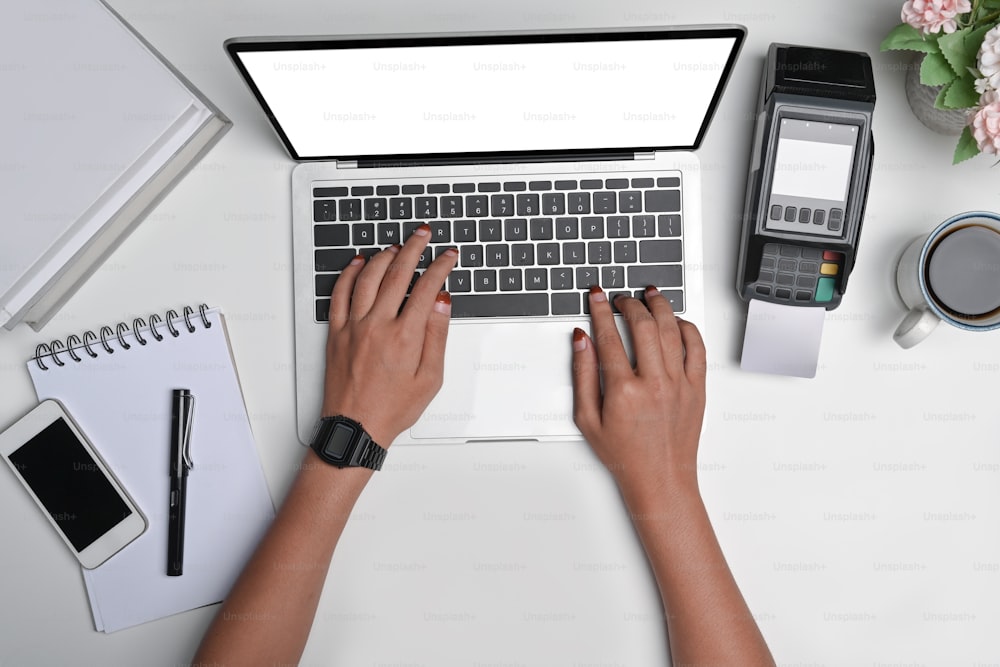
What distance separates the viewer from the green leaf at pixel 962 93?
2.21 ft

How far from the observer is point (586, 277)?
76 cm

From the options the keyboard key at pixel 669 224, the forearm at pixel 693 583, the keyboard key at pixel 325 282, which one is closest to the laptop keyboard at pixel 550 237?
the keyboard key at pixel 669 224

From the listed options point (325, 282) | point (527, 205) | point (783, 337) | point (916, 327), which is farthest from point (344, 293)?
point (916, 327)

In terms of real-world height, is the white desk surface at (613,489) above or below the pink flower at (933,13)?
below

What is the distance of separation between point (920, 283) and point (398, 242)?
615mm

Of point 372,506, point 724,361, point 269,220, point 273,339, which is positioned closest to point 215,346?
point 273,339

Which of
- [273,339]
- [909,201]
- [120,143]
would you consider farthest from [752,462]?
[120,143]

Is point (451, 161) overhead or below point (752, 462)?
overhead

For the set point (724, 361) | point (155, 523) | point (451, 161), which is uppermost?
point (451, 161)

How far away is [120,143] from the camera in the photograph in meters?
0.73

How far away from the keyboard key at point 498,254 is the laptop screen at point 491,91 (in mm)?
116

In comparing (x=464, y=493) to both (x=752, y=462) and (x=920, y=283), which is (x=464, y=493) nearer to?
(x=752, y=462)

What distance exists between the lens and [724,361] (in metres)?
0.78

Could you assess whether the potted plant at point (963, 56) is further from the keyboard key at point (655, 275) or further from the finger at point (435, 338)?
the finger at point (435, 338)
